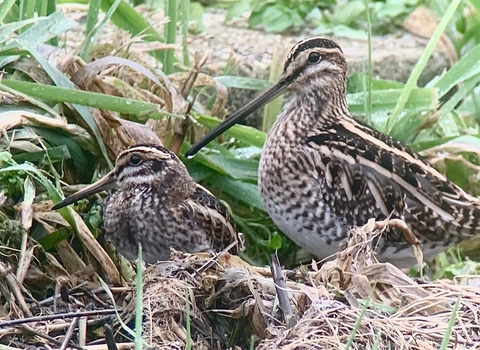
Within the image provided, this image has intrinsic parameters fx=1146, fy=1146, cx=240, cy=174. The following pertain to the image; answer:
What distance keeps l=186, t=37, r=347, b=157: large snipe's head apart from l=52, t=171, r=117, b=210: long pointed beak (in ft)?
1.83

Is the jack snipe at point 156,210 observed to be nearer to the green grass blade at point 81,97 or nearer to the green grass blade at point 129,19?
the green grass blade at point 81,97

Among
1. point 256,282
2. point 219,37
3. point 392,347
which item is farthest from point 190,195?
point 219,37

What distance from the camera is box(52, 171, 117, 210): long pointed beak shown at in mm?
4328

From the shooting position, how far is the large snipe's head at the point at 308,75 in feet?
16.0

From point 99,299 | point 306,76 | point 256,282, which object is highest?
point 306,76

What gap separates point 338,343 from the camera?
3361 mm

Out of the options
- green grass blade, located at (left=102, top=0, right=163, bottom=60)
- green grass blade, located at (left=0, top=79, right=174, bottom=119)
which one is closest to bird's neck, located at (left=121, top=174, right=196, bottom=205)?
green grass blade, located at (left=0, top=79, right=174, bottom=119)

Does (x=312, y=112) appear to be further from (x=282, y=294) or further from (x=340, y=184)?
(x=282, y=294)

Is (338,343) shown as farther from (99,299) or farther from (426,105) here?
(426,105)

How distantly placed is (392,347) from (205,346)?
61 centimetres

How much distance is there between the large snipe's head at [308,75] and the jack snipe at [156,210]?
45cm

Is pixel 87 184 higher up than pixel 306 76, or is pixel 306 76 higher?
pixel 306 76

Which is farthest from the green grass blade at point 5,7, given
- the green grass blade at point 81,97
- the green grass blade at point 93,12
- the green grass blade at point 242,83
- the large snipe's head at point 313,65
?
the large snipe's head at point 313,65

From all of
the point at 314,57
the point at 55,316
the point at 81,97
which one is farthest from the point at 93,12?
the point at 55,316
